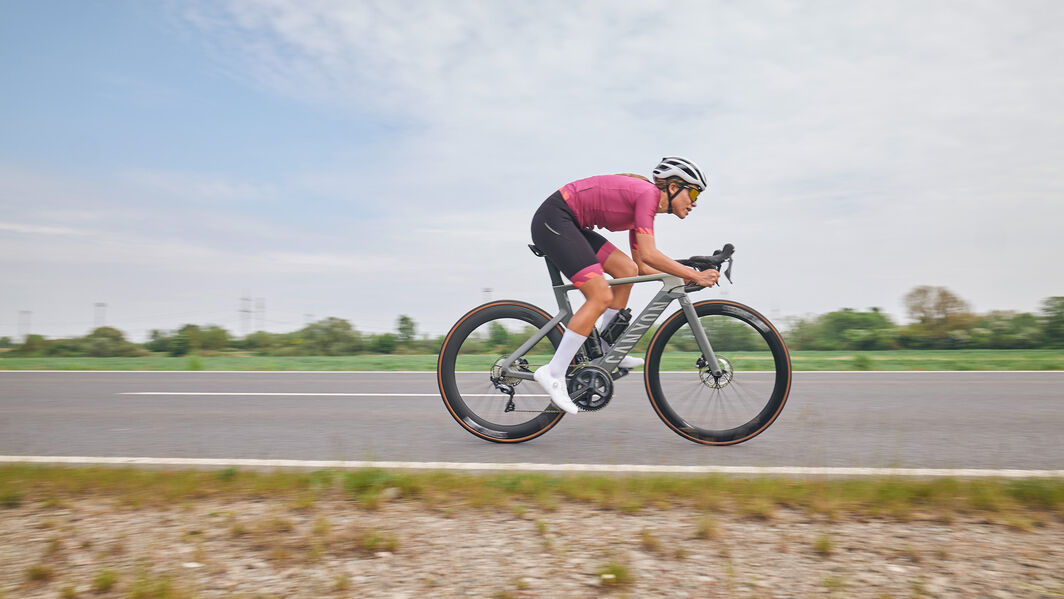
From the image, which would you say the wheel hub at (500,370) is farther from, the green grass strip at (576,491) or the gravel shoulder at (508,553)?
the gravel shoulder at (508,553)

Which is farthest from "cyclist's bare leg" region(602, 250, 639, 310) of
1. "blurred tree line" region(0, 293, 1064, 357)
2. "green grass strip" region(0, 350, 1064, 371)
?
"blurred tree line" region(0, 293, 1064, 357)

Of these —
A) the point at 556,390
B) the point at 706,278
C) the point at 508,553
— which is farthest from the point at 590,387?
the point at 508,553

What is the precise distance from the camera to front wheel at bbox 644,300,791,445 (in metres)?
4.98

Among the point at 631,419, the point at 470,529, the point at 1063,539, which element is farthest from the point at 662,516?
the point at 631,419

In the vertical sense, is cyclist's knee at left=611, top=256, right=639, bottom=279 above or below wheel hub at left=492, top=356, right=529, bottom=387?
above

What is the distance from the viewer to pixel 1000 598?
2512 mm

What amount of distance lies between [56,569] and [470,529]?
1585 millimetres

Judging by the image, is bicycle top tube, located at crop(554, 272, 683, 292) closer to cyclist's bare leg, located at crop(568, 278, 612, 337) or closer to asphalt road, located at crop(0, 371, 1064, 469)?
cyclist's bare leg, located at crop(568, 278, 612, 337)

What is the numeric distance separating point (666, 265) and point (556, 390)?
1.08 metres

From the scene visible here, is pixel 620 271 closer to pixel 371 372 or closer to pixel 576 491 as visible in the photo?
pixel 576 491

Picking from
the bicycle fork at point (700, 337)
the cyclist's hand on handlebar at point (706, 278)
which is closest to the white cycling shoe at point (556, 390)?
the bicycle fork at point (700, 337)

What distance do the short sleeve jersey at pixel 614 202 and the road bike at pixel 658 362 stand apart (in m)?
0.39

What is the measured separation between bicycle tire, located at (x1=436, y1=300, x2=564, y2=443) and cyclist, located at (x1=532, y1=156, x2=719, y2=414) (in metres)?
0.26

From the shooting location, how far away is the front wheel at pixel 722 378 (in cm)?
498
